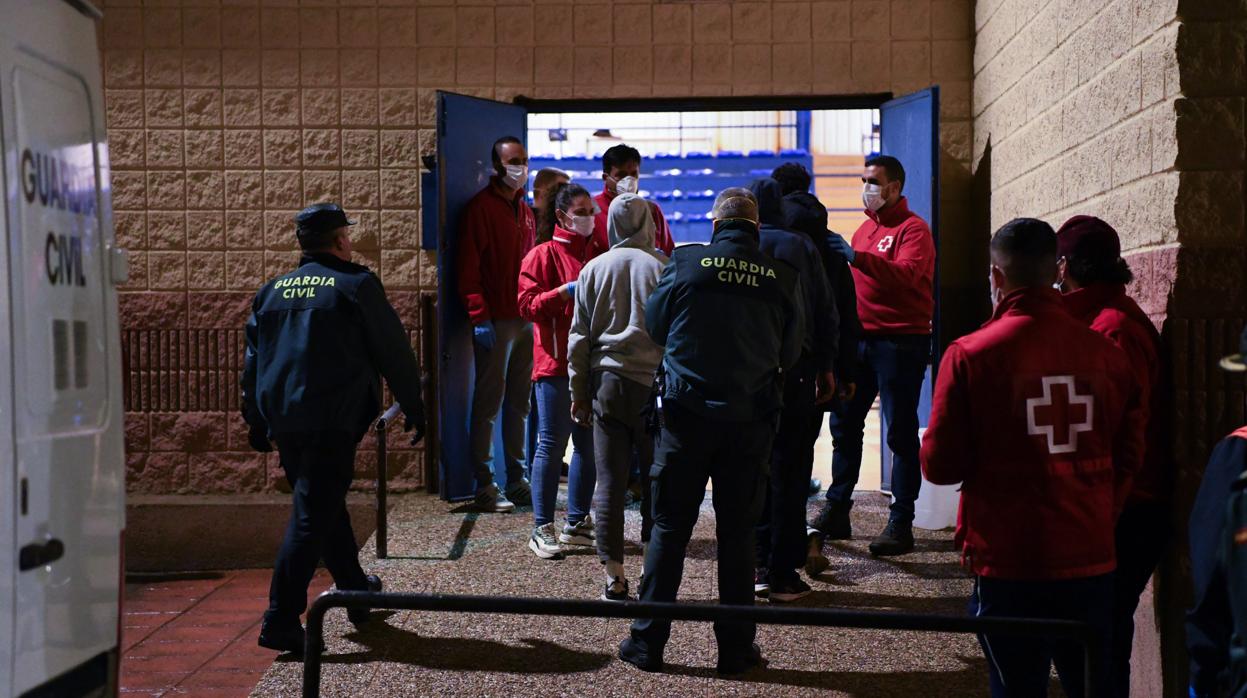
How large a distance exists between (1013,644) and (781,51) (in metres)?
5.80

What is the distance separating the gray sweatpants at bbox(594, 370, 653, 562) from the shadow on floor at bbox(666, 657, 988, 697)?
2.70 ft

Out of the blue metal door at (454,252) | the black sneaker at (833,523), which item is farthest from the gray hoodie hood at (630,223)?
the blue metal door at (454,252)

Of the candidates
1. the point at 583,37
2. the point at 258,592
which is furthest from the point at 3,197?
the point at 583,37

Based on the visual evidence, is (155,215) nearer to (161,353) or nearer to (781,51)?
(161,353)

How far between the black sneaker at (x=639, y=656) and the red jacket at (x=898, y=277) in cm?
256

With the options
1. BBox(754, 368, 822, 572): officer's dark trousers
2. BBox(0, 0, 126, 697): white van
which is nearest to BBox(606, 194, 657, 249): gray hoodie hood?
BBox(754, 368, 822, 572): officer's dark trousers

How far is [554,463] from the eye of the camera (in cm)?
645

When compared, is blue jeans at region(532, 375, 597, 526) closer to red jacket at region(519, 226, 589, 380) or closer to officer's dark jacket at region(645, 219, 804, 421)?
red jacket at region(519, 226, 589, 380)

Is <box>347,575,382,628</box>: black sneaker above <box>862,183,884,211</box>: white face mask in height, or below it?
below

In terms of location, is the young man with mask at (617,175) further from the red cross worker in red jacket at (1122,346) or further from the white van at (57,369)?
the white van at (57,369)

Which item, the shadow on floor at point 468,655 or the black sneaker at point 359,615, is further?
the black sneaker at point 359,615

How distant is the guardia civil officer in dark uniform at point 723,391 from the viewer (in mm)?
4504

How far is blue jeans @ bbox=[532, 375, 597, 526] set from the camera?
21.0ft

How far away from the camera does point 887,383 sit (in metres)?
6.60
